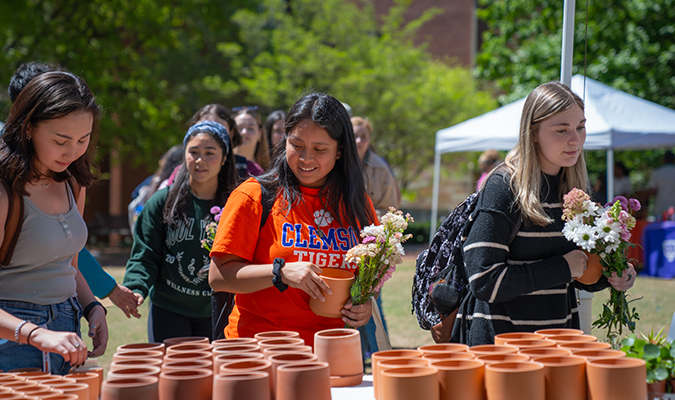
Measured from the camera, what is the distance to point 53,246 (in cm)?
207

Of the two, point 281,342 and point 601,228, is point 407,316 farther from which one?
point 281,342

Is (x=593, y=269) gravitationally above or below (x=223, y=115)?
below

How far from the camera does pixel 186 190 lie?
3.34 metres

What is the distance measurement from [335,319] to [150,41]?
14135 millimetres

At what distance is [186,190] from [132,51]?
12990mm

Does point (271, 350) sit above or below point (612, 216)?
below

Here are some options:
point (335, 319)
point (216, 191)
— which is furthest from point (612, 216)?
point (216, 191)

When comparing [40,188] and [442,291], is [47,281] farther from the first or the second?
[442,291]

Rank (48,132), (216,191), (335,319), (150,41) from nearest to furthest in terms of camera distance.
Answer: (48,132) < (335,319) < (216,191) < (150,41)

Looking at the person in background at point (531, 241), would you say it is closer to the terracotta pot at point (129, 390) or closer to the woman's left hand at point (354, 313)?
the woman's left hand at point (354, 313)

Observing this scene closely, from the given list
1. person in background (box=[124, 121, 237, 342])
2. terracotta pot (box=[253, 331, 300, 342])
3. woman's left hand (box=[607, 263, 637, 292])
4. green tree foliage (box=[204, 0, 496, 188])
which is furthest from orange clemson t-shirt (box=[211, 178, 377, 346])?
green tree foliage (box=[204, 0, 496, 188])

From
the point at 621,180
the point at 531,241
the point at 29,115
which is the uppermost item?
the point at 621,180

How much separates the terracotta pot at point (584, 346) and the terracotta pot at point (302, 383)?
667 millimetres

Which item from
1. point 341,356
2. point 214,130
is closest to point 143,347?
point 341,356
